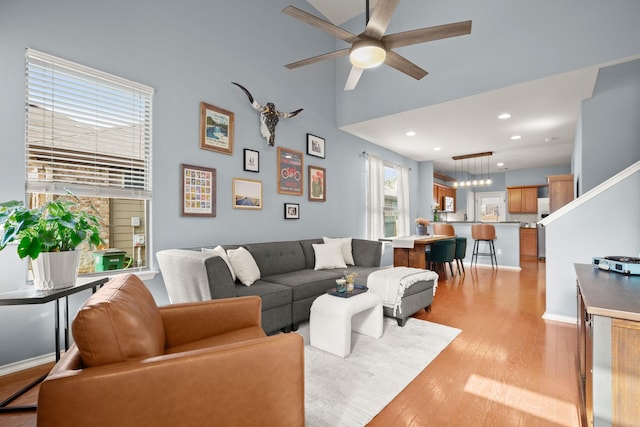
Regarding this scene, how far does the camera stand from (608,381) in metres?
1.13

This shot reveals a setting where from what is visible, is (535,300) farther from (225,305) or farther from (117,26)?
(117,26)

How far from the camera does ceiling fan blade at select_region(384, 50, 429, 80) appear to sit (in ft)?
8.86

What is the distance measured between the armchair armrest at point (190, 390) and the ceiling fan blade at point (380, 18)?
7.52 feet

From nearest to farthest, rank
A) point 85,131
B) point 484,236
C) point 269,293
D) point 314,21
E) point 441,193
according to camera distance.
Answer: point 314,21 → point 85,131 → point 269,293 → point 484,236 → point 441,193

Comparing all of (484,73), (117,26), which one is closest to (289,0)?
(117,26)

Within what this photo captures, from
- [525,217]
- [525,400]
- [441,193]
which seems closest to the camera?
[525,400]

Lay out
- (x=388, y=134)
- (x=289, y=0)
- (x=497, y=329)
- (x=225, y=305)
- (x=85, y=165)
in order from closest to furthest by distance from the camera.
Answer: (x=225, y=305), (x=85, y=165), (x=497, y=329), (x=289, y=0), (x=388, y=134)

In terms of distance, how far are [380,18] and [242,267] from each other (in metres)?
Answer: 2.46

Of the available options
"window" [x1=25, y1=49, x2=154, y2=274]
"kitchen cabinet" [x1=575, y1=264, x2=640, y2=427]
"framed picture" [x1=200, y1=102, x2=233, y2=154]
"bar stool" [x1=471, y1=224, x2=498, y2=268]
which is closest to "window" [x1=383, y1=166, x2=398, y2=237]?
"bar stool" [x1=471, y1=224, x2=498, y2=268]

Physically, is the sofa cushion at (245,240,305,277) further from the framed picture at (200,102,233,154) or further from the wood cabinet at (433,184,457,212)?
the wood cabinet at (433,184,457,212)

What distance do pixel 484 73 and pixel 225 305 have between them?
401 centimetres

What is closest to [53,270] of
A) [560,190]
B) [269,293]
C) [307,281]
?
[269,293]

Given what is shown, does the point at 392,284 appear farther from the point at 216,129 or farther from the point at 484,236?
the point at 484,236

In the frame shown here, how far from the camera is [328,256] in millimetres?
4012
